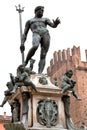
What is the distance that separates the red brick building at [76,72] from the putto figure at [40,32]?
41969mm

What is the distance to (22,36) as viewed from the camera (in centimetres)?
1007

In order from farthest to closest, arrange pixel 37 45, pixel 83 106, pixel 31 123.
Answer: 1. pixel 83 106
2. pixel 37 45
3. pixel 31 123

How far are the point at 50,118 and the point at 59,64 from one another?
50.1 metres

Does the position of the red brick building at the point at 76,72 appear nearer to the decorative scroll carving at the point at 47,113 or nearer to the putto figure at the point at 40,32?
the putto figure at the point at 40,32

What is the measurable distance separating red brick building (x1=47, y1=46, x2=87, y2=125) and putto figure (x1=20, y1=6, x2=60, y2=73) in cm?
Answer: 4197

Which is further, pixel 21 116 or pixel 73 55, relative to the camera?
pixel 73 55

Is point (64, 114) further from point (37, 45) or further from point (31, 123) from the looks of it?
point (37, 45)

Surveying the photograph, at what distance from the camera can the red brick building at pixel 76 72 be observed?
52719 mm

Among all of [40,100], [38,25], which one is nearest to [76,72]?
[38,25]

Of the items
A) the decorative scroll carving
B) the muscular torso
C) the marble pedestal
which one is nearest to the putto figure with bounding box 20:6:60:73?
the muscular torso

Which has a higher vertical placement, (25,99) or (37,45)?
(37,45)

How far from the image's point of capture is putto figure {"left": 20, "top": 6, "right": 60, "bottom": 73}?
962cm

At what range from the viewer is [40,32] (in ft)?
31.7

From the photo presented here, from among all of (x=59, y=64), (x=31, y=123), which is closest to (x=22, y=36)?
(x=31, y=123)
